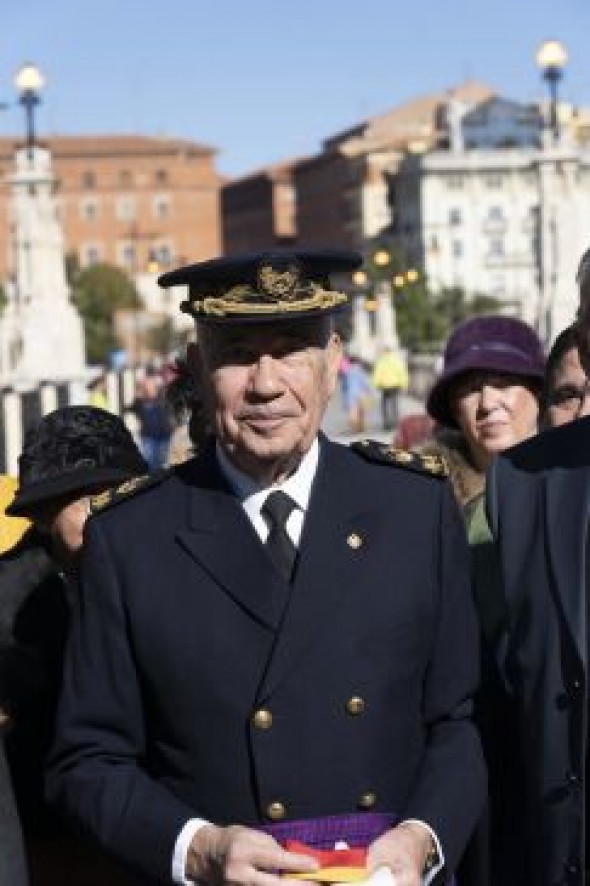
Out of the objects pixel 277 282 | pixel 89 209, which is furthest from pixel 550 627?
pixel 89 209

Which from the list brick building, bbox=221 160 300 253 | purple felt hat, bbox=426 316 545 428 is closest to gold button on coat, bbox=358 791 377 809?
purple felt hat, bbox=426 316 545 428

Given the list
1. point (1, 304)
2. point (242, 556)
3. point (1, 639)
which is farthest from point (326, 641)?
point (1, 304)

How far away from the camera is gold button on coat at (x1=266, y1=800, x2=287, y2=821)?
11.4 feet

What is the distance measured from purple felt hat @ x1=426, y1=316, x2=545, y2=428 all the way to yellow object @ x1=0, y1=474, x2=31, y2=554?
3.64 ft

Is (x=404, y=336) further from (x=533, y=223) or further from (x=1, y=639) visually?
(x=1, y=639)

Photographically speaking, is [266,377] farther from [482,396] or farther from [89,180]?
[89,180]

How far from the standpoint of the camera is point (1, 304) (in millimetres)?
115250

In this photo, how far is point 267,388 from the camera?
348 cm

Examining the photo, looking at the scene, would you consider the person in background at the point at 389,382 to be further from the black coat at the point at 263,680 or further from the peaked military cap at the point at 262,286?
the black coat at the point at 263,680

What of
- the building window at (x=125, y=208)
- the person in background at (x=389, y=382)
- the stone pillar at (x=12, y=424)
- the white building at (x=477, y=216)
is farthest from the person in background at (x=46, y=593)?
the building window at (x=125, y=208)

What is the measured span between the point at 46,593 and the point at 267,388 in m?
1.12

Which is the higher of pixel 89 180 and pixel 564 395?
pixel 564 395

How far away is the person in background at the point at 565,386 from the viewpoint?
197 inches

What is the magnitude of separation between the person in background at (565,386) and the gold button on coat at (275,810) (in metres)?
1.74
